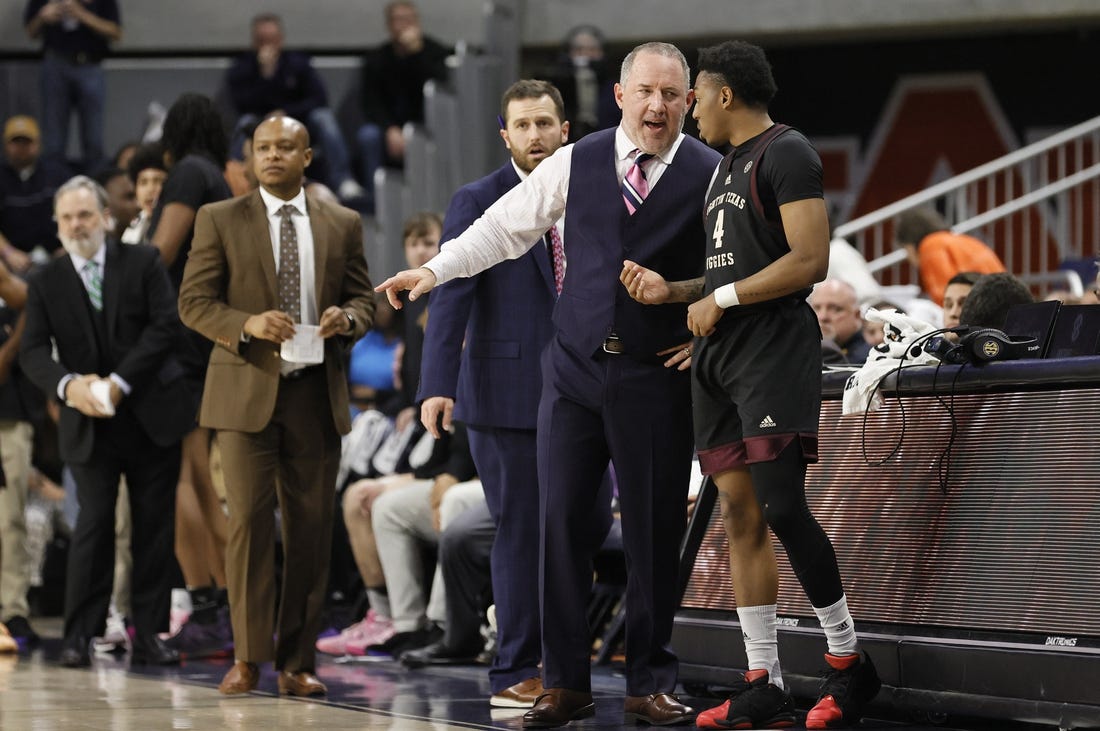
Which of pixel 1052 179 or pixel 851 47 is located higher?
pixel 851 47

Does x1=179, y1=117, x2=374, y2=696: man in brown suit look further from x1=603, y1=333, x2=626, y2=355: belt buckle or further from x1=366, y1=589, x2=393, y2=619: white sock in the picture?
x1=366, y1=589, x2=393, y2=619: white sock

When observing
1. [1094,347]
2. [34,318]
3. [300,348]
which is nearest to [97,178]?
[34,318]

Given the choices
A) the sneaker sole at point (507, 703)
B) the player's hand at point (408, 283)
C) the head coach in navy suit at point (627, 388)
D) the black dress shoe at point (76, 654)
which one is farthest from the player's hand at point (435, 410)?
the black dress shoe at point (76, 654)

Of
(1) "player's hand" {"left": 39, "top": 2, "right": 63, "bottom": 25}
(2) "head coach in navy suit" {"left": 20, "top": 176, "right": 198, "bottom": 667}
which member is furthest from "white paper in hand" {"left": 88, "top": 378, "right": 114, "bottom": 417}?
(1) "player's hand" {"left": 39, "top": 2, "right": 63, "bottom": 25}

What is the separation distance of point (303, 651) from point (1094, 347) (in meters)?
2.87

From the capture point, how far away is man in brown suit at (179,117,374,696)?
238 inches

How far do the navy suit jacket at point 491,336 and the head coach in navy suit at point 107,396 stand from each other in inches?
70.1

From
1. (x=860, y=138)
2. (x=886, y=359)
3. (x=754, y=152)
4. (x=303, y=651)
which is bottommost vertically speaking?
(x=303, y=651)

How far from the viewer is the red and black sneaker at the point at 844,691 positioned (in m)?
4.77

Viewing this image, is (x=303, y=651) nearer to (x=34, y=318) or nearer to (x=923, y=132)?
(x=34, y=318)

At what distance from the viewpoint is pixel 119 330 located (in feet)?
23.7

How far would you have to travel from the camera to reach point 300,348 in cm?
608

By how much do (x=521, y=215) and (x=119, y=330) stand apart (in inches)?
104

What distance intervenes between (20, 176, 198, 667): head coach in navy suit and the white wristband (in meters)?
3.09
